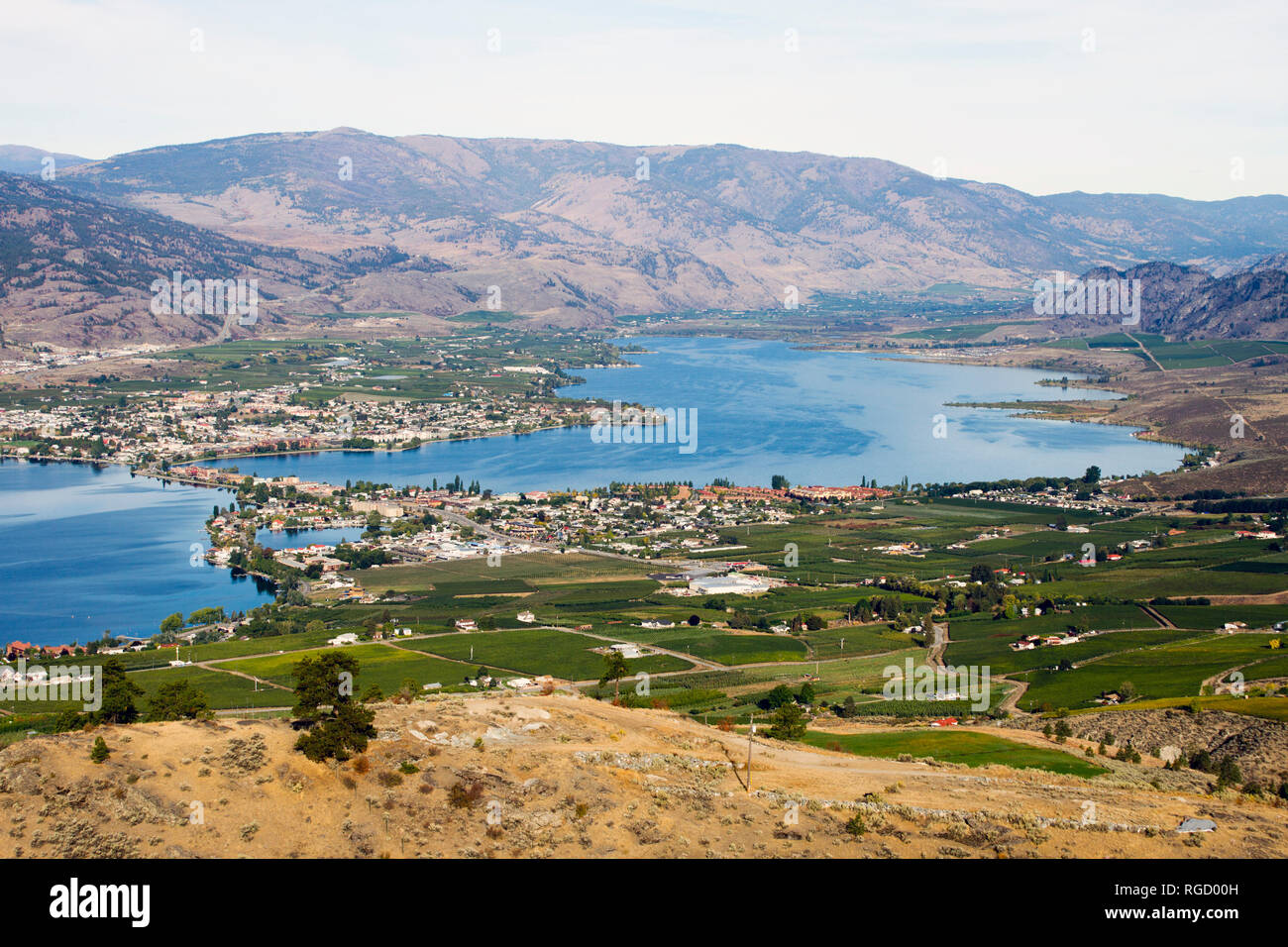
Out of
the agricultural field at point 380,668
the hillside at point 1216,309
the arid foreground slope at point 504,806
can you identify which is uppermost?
the hillside at point 1216,309

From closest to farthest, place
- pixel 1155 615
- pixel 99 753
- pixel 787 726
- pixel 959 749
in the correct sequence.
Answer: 1. pixel 99 753
2. pixel 787 726
3. pixel 959 749
4. pixel 1155 615

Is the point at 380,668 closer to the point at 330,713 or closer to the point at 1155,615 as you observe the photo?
the point at 330,713

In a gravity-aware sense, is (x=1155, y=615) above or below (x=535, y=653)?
above

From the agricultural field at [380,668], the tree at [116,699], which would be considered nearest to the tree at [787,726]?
the agricultural field at [380,668]

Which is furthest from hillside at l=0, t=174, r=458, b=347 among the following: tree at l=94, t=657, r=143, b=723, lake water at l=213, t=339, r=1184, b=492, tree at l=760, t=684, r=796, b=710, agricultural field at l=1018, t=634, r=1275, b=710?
agricultural field at l=1018, t=634, r=1275, b=710

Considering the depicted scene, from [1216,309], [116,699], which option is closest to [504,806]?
[116,699]

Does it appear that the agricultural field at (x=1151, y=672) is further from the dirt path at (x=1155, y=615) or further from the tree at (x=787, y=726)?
the tree at (x=787, y=726)

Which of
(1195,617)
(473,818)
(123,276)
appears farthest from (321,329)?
(473,818)
